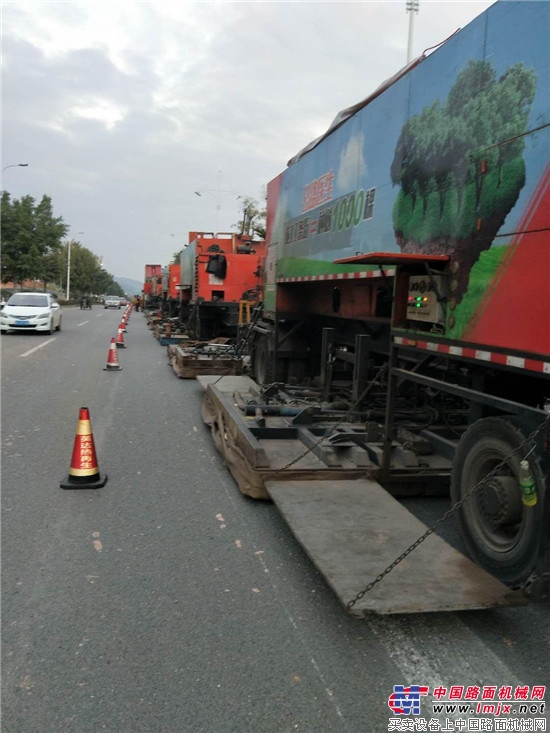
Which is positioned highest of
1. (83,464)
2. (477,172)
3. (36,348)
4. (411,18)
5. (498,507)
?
(411,18)

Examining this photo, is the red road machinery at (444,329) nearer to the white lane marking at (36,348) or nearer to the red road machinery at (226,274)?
the red road machinery at (226,274)

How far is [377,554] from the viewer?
355cm

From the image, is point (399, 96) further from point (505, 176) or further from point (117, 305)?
point (117, 305)

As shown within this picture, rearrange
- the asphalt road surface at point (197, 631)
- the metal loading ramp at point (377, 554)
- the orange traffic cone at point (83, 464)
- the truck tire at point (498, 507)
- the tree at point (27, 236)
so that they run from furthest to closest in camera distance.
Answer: the tree at point (27, 236), the orange traffic cone at point (83, 464), the truck tire at point (498, 507), the metal loading ramp at point (377, 554), the asphalt road surface at point (197, 631)

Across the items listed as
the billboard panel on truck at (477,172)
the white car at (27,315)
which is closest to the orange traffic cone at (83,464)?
the billboard panel on truck at (477,172)

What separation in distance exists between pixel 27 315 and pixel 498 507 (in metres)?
20.2

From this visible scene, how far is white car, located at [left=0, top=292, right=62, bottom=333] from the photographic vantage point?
20.9m

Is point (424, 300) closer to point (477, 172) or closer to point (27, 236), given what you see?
point (477, 172)

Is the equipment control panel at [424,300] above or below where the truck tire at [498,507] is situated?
above

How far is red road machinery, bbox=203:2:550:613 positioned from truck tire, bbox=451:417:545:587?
10 mm

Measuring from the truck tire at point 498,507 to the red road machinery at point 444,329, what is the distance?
10 millimetres

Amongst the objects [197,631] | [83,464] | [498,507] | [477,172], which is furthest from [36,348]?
[498,507]

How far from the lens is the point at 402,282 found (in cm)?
466

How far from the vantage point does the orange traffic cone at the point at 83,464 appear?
18.0 ft
